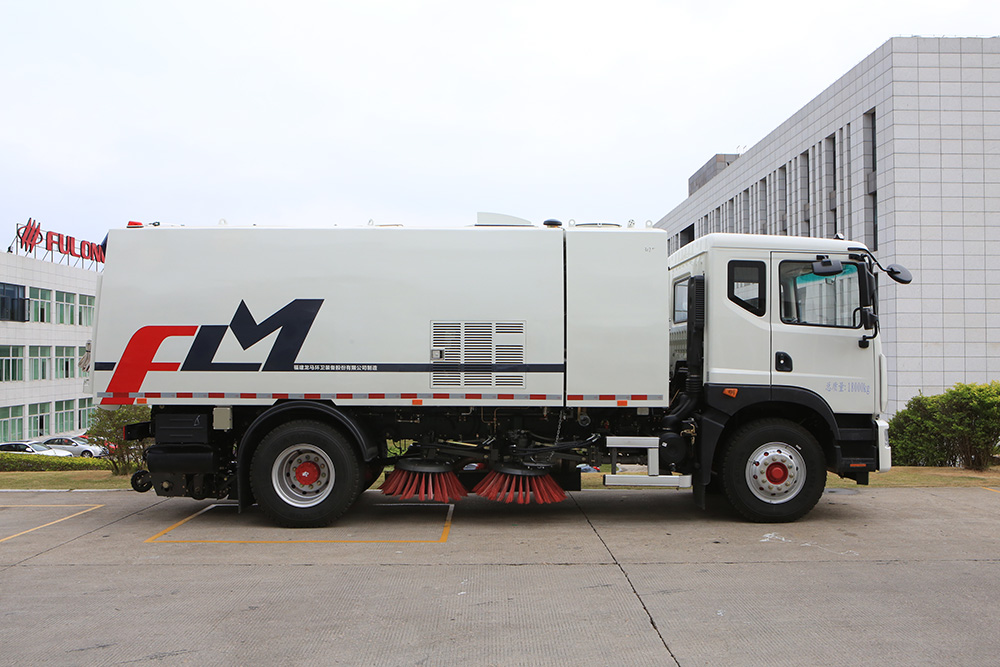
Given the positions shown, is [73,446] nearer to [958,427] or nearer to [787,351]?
[958,427]

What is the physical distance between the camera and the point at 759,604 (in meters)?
5.62

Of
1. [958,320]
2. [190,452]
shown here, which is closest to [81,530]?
[190,452]

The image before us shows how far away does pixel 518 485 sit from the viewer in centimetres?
853

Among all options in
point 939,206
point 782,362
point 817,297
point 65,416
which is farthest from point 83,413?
point 817,297

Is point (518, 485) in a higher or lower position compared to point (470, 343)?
lower

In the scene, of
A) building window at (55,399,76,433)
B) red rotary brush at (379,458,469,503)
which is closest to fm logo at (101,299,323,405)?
red rotary brush at (379,458,469,503)

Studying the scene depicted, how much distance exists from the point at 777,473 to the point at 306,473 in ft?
16.9

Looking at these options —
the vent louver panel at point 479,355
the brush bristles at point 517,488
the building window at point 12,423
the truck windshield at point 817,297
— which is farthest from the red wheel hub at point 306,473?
the building window at point 12,423

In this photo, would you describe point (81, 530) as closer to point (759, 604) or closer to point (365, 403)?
point (365, 403)

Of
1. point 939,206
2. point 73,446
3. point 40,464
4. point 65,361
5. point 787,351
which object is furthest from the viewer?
point 65,361

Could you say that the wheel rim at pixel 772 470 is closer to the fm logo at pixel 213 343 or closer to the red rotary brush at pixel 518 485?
the red rotary brush at pixel 518 485

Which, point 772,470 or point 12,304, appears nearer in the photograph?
point 772,470

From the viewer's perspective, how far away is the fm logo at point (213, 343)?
8.29 metres

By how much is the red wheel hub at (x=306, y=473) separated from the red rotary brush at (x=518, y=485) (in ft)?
5.95
